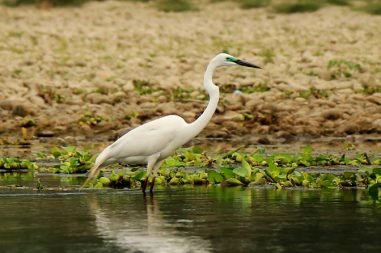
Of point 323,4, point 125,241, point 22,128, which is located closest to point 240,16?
point 323,4

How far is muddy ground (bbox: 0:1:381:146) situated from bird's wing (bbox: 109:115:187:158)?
8042 mm

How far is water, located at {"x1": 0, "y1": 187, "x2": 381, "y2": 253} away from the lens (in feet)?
33.0

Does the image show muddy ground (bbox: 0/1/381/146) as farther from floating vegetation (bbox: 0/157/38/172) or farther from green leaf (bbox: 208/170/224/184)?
green leaf (bbox: 208/170/224/184)

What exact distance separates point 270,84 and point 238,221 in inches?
609

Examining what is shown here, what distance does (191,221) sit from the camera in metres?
11.5

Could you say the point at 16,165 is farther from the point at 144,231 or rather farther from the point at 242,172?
the point at 144,231

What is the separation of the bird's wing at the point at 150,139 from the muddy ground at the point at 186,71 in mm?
8042

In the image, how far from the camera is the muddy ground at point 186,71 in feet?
78.8

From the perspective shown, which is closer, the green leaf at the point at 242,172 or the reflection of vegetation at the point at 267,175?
the reflection of vegetation at the point at 267,175

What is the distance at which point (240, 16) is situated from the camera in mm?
36094

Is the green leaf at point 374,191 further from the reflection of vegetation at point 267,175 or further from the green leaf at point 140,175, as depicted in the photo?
the green leaf at point 140,175

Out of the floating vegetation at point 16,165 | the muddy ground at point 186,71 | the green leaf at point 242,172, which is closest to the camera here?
the green leaf at point 242,172

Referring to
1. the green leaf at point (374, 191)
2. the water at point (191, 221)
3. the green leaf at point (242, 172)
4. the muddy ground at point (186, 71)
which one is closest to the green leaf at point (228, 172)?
the green leaf at point (242, 172)

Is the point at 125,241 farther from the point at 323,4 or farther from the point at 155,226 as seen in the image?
the point at 323,4
